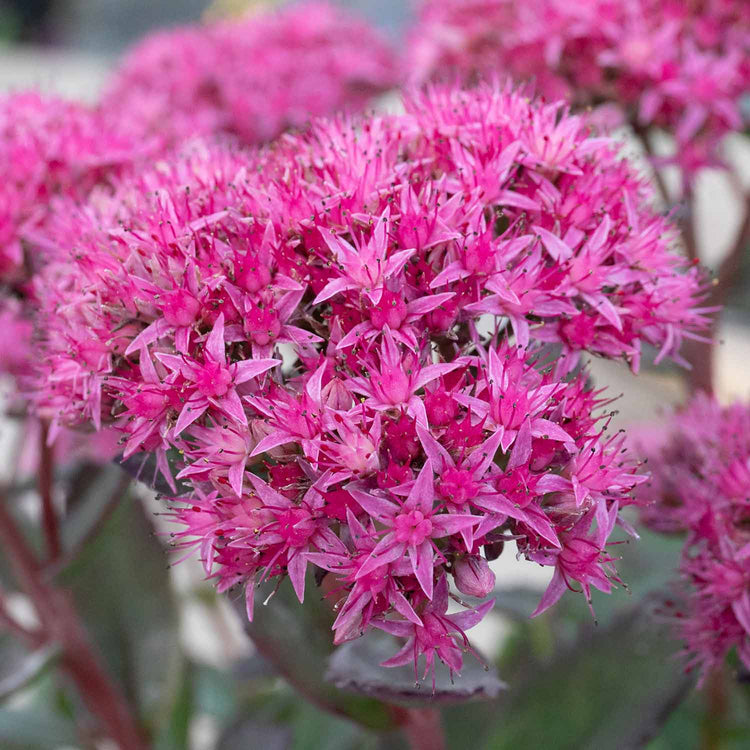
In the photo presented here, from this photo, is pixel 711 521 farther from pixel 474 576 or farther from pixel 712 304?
pixel 712 304

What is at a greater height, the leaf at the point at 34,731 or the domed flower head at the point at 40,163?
the domed flower head at the point at 40,163

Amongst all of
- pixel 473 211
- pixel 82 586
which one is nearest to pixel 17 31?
→ pixel 82 586

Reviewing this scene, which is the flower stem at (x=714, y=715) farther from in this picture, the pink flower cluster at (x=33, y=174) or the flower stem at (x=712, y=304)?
the pink flower cluster at (x=33, y=174)

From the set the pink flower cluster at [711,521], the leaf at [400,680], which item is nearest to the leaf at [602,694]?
the pink flower cluster at [711,521]

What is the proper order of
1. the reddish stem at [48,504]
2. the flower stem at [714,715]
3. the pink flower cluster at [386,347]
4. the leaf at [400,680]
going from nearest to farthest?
the pink flower cluster at [386,347] → the leaf at [400,680] → the reddish stem at [48,504] → the flower stem at [714,715]

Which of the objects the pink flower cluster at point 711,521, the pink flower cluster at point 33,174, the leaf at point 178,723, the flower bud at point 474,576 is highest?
the pink flower cluster at point 33,174
